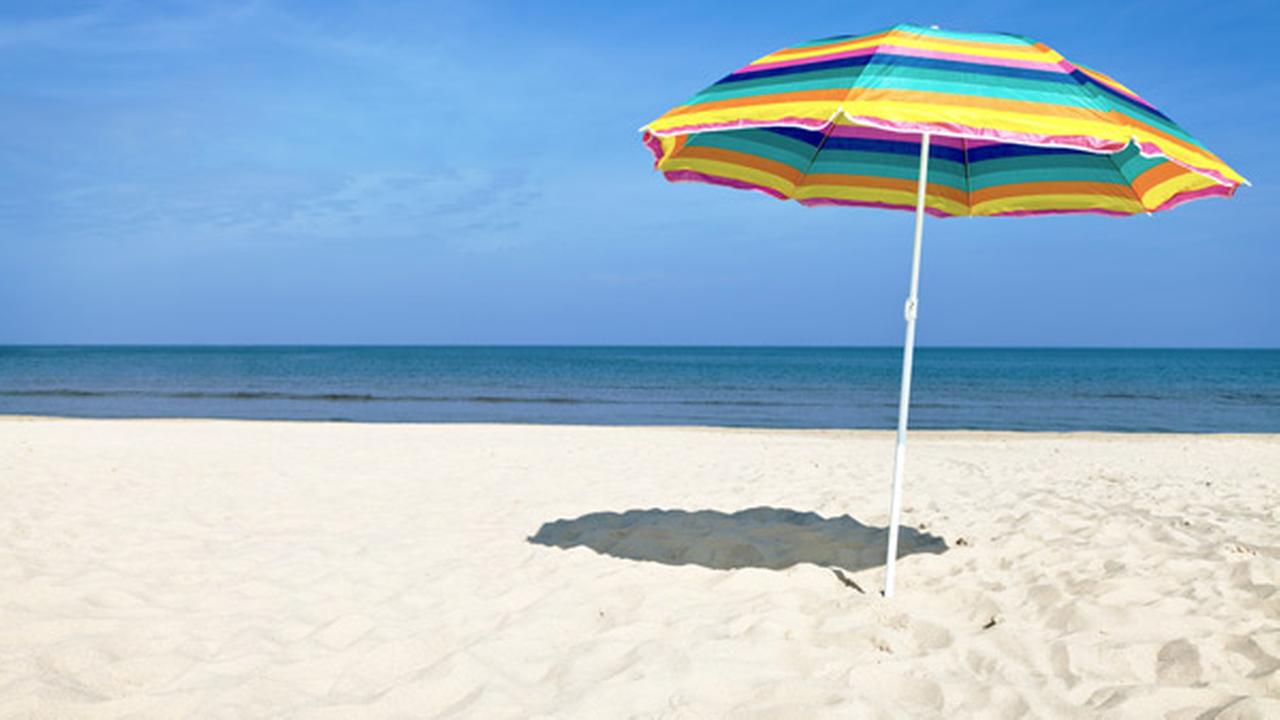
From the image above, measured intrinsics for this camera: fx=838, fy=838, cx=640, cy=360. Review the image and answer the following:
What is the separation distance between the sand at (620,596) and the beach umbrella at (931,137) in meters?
0.80

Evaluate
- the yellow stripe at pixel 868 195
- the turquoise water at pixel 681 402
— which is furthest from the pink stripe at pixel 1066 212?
the turquoise water at pixel 681 402

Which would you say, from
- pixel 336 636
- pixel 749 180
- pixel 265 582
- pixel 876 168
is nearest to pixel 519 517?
pixel 265 582

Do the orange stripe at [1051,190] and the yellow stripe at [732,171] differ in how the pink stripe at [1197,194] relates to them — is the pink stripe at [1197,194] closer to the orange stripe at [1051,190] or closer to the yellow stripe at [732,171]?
the orange stripe at [1051,190]

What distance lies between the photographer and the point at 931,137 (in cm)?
475

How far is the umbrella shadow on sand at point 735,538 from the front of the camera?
4.81m

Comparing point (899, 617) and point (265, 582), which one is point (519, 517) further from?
point (899, 617)

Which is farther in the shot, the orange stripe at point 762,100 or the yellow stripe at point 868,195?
the yellow stripe at point 868,195

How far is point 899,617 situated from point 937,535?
6.40 feet

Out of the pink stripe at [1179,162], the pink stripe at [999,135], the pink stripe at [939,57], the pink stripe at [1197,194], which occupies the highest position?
the pink stripe at [939,57]

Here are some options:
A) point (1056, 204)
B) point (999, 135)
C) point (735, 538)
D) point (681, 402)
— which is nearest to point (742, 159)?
point (1056, 204)

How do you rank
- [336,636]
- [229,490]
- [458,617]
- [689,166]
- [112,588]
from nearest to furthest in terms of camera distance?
[336,636], [458,617], [112,588], [689,166], [229,490]

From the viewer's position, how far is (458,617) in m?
3.81

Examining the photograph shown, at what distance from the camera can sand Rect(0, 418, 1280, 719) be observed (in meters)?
2.94

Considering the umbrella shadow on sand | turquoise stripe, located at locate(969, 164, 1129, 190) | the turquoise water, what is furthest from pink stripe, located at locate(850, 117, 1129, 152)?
the turquoise water
